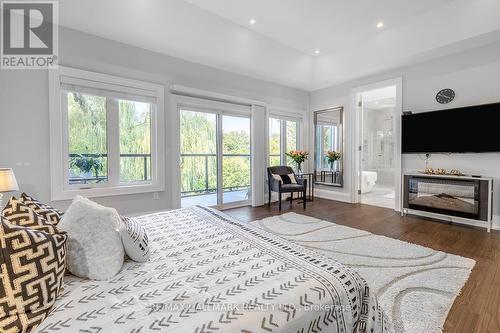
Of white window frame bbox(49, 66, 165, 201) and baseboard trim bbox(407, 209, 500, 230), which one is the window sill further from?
baseboard trim bbox(407, 209, 500, 230)

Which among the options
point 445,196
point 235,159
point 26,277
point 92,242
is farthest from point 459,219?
point 26,277

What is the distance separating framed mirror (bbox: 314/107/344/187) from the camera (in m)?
5.47

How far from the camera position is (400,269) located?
220cm

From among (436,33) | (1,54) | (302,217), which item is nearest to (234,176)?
(302,217)

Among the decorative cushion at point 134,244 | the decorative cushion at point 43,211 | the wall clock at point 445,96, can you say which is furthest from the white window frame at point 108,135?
the wall clock at point 445,96

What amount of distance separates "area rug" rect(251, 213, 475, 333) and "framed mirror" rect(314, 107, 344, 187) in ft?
7.61

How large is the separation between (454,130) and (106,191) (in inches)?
209

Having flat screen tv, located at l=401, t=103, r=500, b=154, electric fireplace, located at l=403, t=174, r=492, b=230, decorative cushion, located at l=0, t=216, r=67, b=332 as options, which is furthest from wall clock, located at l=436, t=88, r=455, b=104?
decorative cushion, located at l=0, t=216, r=67, b=332

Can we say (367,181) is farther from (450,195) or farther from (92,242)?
(92,242)

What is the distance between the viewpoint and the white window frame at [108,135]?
293cm

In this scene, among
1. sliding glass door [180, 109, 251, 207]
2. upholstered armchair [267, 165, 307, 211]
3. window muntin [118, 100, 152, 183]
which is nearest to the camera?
window muntin [118, 100, 152, 183]

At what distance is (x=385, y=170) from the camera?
7.54 metres

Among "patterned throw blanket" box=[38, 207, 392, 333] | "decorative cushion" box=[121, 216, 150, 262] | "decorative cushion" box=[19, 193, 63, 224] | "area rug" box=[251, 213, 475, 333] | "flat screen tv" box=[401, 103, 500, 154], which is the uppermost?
"flat screen tv" box=[401, 103, 500, 154]

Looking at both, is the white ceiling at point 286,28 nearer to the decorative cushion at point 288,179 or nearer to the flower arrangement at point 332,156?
the flower arrangement at point 332,156
